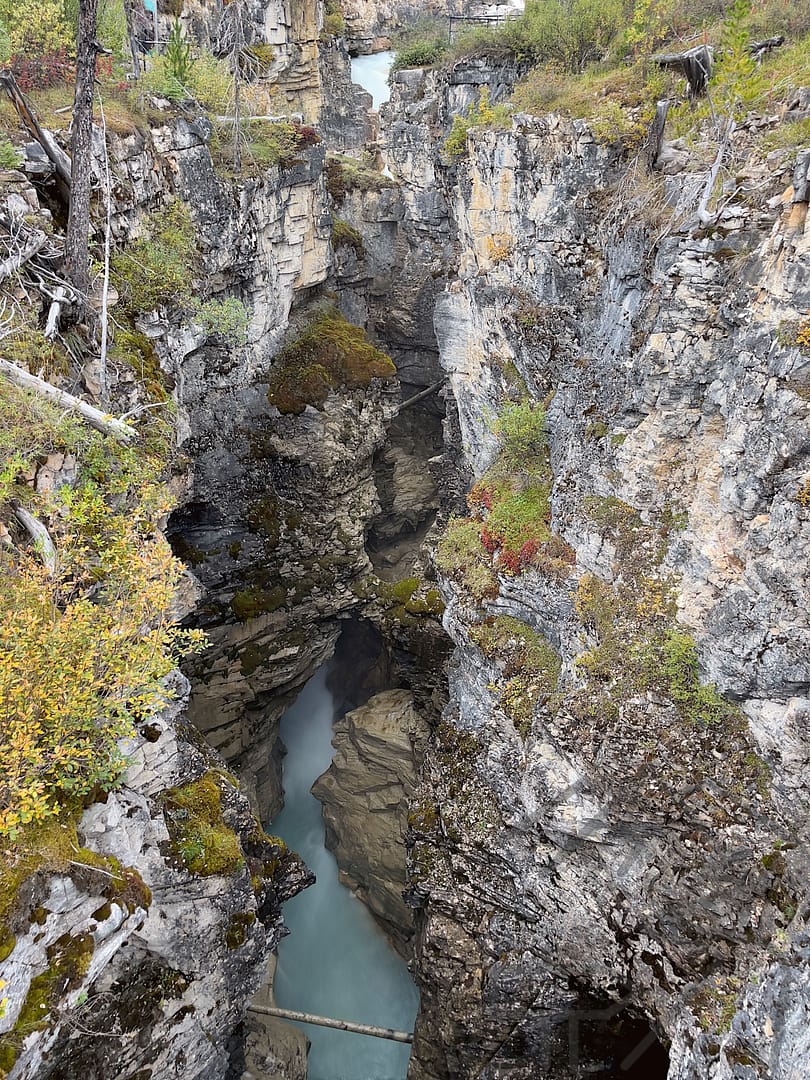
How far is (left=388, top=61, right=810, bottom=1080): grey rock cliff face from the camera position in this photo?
9227 millimetres

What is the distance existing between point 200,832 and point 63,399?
22.8ft

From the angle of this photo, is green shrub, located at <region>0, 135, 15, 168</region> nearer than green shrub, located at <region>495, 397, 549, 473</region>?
Yes

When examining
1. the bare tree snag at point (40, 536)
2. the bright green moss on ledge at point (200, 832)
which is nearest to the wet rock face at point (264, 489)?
the bright green moss on ledge at point (200, 832)

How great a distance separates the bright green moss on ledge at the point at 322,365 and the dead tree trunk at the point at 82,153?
849cm

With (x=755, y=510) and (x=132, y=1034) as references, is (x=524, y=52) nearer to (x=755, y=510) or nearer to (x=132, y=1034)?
(x=755, y=510)

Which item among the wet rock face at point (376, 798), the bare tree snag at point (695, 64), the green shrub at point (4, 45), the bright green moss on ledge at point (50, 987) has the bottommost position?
the wet rock face at point (376, 798)

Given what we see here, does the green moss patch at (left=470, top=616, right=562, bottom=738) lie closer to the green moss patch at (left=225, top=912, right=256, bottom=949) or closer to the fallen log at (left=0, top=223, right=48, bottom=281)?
the green moss patch at (left=225, top=912, right=256, bottom=949)

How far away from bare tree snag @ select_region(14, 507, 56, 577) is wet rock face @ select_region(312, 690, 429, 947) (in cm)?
1356

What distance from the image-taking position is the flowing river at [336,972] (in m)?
17.1

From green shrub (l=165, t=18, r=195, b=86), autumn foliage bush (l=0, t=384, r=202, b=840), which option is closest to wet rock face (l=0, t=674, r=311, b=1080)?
autumn foliage bush (l=0, t=384, r=202, b=840)

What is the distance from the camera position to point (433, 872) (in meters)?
13.6

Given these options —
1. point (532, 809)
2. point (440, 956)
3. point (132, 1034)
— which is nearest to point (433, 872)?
point (440, 956)

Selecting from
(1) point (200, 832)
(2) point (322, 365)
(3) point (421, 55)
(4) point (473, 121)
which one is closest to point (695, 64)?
(4) point (473, 121)

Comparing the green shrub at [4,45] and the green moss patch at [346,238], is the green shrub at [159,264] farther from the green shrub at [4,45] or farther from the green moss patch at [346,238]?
the green moss patch at [346,238]
